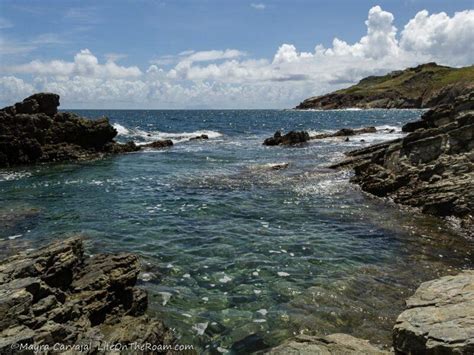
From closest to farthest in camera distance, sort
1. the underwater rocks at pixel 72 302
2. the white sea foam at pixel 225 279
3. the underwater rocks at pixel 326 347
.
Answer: the underwater rocks at pixel 72 302 → the underwater rocks at pixel 326 347 → the white sea foam at pixel 225 279

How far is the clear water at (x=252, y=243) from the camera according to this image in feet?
41.8

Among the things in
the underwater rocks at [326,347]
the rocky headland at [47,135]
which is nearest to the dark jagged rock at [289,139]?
the rocky headland at [47,135]

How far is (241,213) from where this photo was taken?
24781 millimetres

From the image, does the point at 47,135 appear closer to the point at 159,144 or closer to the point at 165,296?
the point at 159,144

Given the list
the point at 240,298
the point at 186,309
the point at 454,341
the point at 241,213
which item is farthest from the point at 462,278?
the point at 241,213

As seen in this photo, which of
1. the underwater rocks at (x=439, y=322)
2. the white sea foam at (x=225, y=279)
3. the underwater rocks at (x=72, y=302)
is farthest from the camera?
the white sea foam at (x=225, y=279)

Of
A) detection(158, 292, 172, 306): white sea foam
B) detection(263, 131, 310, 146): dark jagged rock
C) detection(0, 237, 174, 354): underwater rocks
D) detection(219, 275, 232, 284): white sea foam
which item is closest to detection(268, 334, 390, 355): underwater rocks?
detection(0, 237, 174, 354): underwater rocks

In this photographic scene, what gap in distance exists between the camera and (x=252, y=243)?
19.5 metres

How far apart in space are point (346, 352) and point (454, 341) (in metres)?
2.24

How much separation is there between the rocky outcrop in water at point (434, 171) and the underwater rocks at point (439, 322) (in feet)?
39.4

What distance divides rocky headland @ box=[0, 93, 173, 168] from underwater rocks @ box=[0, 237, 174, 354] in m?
41.1

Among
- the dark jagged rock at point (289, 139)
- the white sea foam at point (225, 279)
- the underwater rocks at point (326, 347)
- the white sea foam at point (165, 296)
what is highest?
the dark jagged rock at point (289, 139)

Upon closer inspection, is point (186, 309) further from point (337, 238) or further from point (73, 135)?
point (73, 135)

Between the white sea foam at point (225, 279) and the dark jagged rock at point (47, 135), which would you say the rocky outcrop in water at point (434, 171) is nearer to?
A: the white sea foam at point (225, 279)
